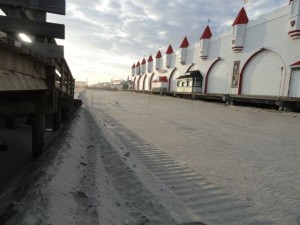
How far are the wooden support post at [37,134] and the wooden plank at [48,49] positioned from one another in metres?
1.83

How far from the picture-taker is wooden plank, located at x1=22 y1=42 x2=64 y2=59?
517cm

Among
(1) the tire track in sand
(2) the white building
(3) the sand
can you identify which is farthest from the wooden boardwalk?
(2) the white building

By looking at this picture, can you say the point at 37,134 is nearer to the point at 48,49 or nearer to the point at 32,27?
the point at 48,49

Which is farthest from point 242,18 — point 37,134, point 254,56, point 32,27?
point 32,27

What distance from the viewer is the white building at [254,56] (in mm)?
22172

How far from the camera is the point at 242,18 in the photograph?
2850 cm

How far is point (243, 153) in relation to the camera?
730 cm

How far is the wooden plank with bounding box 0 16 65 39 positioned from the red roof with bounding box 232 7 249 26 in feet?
87.7

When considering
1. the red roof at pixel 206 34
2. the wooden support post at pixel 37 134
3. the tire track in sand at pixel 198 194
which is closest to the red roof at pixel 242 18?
the red roof at pixel 206 34

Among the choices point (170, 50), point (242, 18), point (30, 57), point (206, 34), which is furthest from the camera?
point (170, 50)

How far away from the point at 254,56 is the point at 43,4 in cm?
2523

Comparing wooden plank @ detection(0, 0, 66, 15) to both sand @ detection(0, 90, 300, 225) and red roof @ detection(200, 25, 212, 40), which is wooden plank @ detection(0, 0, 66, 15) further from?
red roof @ detection(200, 25, 212, 40)

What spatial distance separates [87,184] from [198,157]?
10.1 feet

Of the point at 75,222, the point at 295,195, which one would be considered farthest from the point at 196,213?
the point at 295,195
